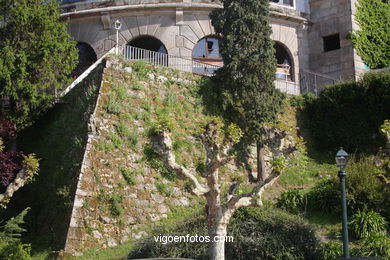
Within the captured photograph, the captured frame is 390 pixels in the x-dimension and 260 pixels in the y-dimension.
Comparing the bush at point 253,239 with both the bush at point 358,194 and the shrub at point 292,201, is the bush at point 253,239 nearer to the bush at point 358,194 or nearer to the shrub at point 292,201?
the shrub at point 292,201

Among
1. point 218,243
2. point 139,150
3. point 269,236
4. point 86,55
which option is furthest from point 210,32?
point 218,243

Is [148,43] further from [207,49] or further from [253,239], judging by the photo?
[253,239]

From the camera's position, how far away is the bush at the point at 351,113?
65.2ft

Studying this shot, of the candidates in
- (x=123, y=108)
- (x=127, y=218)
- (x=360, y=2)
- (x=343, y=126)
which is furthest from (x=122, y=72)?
(x=360, y=2)

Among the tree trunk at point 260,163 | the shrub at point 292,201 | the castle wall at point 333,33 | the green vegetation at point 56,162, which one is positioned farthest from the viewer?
the castle wall at point 333,33

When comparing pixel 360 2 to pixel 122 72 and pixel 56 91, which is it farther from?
pixel 56 91

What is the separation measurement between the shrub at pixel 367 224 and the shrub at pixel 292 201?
1.85 metres

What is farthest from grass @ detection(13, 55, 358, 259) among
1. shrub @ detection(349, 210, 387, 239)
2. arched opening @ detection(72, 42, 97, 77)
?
arched opening @ detection(72, 42, 97, 77)

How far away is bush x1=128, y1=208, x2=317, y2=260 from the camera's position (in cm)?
1181

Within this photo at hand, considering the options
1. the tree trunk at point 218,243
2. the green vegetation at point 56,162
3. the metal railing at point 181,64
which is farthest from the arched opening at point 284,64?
the tree trunk at point 218,243

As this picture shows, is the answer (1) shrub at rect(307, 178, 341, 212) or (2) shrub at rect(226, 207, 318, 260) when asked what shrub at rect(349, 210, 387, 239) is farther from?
(2) shrub at rect(226, 207, 318, 260)

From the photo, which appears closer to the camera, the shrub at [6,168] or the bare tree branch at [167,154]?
the bare tree branch at [167,154]

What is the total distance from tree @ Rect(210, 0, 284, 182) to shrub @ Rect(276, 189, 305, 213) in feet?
7.16

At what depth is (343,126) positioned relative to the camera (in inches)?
810
